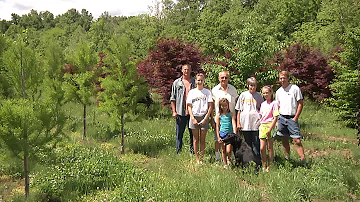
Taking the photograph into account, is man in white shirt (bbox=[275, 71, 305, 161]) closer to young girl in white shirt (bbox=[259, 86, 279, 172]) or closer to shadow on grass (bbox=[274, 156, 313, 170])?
shadow on grass (bbox=[274, 156, 313, 170])

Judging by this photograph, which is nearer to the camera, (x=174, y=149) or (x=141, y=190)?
(x=141, y=190)

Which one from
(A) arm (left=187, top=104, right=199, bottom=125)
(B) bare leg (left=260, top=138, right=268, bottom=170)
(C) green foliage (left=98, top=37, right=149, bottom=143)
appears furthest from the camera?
(C) green foliage (left=98, top=37, right=149, bottom=143)

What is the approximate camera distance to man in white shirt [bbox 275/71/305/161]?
629 cm

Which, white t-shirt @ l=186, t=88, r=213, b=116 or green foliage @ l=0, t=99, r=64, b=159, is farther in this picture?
white t-shirt @ l=186, t=88, r=213, b=116

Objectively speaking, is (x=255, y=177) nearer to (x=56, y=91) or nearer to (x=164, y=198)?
(x=164, y=198)

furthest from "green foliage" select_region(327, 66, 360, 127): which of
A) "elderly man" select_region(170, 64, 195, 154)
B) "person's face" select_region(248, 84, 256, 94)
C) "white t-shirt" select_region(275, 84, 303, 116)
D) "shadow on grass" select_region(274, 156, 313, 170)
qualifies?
"elderly man" select_region(170, 64, 195, 154)

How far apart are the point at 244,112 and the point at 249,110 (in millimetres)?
101

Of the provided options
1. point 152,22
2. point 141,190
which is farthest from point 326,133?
point 152,22

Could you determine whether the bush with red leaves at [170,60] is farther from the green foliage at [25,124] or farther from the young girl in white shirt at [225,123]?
the green foliage at [25,124]

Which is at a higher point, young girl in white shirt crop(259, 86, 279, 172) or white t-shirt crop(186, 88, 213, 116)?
white t-shirt crop(186, 88, 213, 116)

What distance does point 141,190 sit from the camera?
16.0ft

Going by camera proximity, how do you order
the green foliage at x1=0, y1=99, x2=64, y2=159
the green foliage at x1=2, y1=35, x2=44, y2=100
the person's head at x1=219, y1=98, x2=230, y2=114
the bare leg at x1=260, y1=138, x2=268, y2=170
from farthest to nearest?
the person's head at x1=219, y1=98, x2=230, y2=114
the bare leg at x1=260, y1=138, x2=268, y2=170
the green foliage at x1=2, y1=35, x2=44, y2=100
the green foliage at x1=0, y1=99, x2=64, y2=159

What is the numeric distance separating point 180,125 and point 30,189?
130 inches

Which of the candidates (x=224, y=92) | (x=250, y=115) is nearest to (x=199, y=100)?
(x=224, y=92)
